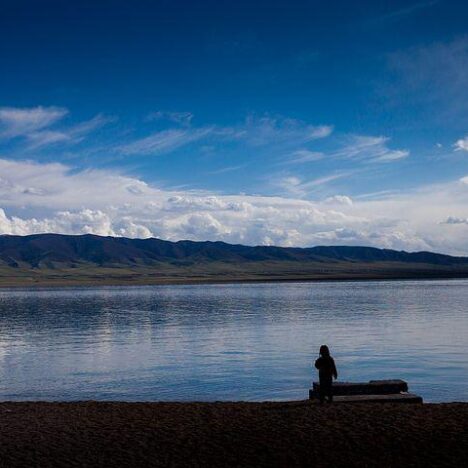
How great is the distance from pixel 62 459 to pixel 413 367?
2081 cm

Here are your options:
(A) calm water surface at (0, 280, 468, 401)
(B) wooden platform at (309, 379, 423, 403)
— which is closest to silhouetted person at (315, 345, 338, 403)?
(B) wooden platform at (309, 379, 423, 403)

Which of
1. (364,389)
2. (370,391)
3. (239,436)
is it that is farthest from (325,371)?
(239,436)

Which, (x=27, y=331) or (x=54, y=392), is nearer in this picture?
(x=54, y=392)

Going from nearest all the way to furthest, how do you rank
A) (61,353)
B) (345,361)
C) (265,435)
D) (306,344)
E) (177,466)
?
(177,466)
(265,435)
(345,361)
(61,353)
(306,344)

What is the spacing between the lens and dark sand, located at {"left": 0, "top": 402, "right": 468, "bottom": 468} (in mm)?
14945

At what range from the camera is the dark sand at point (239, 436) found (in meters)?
14.9

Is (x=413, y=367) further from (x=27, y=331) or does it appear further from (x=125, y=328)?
(x=27, y=331)

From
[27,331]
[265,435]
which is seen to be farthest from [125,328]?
[265,435]

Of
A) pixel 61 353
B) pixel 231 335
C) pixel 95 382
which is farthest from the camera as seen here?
pixel 231 335

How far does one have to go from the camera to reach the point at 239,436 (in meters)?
16.8

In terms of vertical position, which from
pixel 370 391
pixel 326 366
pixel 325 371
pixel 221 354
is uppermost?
pixel 326 366

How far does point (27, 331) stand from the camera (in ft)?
171

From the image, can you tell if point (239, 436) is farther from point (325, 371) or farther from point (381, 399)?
point (381, 399)

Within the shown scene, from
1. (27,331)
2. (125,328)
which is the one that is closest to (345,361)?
(125,328)
